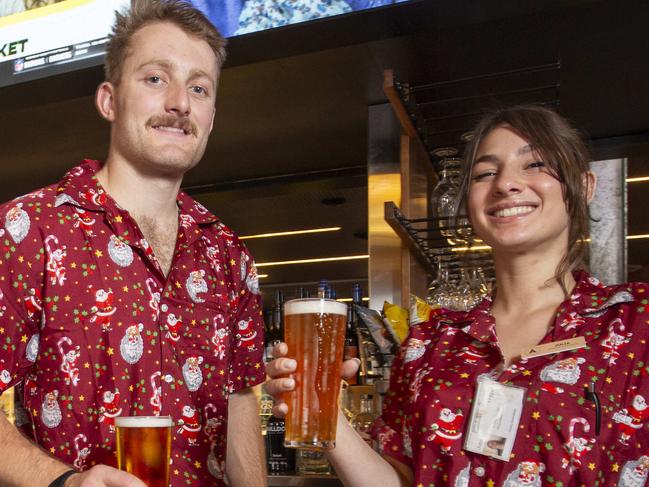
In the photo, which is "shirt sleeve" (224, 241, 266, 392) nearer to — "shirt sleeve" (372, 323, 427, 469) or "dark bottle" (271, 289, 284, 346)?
"shirt sleeve" (372, 323, 427, 469)

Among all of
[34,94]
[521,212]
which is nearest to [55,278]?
[521,212]

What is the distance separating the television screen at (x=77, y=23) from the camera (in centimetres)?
272

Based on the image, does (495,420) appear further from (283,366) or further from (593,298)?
(283,366)

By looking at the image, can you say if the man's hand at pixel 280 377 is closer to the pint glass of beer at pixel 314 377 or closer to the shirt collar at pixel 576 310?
the pint glass of beer at pixel 314 377

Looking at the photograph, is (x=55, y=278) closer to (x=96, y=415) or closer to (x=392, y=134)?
(x=96, y=415)

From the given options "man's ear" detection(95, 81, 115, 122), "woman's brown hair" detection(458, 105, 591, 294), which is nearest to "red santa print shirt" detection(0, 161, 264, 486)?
"man's ear" detection(95, 81, 115, 122)

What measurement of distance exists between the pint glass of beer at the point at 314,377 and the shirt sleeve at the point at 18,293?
56 centimetres

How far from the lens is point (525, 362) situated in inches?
57.0

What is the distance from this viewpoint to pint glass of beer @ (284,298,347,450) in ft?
4.10

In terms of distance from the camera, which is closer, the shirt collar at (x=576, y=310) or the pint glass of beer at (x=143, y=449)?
the pint glass of beer at (x=143, y=449)

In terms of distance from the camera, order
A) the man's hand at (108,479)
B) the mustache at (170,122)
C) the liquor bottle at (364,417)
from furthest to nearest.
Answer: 1. the liquor bottle at (364,417)
2. the mustache at (170,122)
3. the man's hand at (108,479)

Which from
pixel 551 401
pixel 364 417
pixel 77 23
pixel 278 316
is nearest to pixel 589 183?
pixel 551 401

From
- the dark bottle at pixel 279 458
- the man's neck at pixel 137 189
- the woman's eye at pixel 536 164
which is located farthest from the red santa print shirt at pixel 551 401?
the dark bottle at pixel 279 458

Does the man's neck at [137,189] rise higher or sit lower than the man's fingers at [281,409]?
higher
